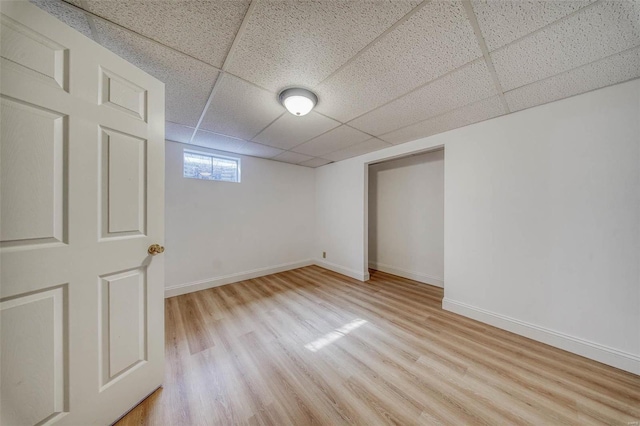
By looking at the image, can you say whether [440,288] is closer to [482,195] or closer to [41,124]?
[482,195]

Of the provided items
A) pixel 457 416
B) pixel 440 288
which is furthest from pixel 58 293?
pixel 440 288

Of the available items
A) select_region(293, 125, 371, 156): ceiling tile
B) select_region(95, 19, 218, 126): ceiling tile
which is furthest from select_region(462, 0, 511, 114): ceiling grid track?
select_region(95, 19, 218, 126): ceiling tile

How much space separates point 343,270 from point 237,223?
87.1 inches

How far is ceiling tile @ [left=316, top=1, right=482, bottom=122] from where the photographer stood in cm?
111

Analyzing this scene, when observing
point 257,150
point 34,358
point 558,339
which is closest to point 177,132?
point 257,150

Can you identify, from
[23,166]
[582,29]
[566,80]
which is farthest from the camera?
[566,80]

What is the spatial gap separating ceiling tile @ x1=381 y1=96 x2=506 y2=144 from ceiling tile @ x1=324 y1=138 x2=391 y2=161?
7.4 inches

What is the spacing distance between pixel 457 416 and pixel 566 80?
8.47ft

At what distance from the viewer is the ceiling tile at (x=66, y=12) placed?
1.04 meters

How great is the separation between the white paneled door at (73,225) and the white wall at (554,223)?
3.12 m

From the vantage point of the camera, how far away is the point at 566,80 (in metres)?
1.58

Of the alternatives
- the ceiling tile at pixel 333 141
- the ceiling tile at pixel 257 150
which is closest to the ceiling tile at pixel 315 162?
the ceiling tile at pixel 333 141

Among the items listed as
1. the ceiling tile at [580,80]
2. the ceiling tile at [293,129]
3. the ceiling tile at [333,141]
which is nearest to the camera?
the ceiling tile at [580,80]

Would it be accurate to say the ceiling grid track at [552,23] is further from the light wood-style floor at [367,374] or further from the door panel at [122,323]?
the door panel at [122,323]
